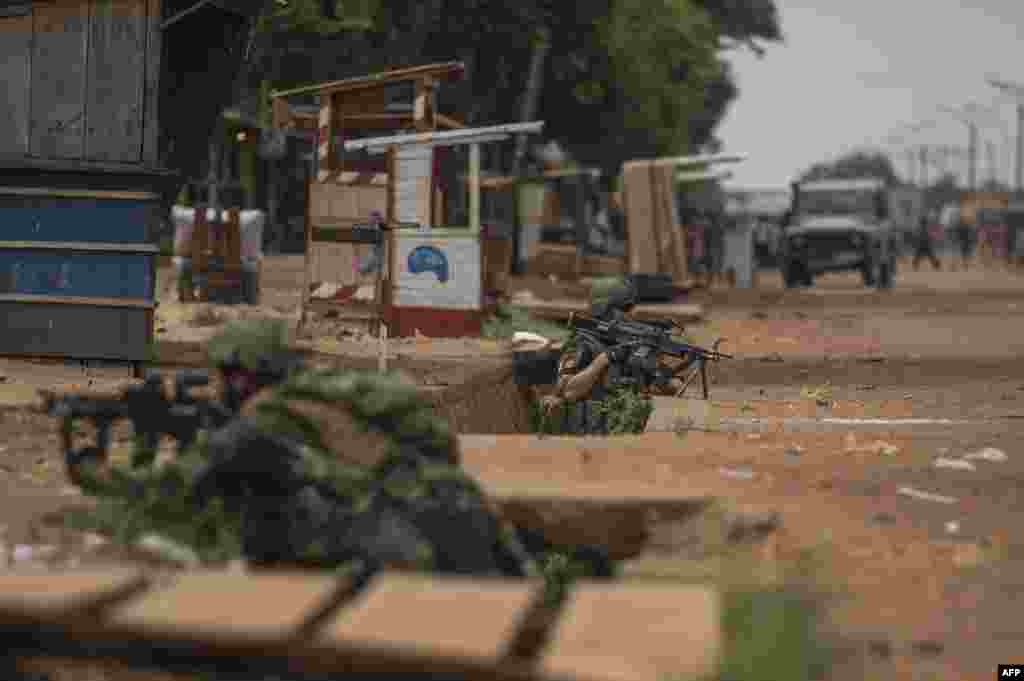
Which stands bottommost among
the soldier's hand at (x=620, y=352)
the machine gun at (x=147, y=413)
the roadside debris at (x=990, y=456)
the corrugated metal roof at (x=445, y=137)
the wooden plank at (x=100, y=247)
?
the roadside debris at (x=990, y=456)

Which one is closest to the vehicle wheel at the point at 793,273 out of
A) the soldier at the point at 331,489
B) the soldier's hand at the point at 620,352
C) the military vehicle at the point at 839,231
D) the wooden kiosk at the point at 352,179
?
the military vehicle at the point at 839,231

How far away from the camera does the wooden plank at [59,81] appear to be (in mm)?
12414

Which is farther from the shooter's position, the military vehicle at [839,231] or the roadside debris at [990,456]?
the military vehicle at [839,231]

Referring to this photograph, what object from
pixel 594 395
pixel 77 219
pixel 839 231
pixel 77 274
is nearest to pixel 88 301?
pixel 77 274

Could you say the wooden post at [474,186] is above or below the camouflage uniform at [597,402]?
above

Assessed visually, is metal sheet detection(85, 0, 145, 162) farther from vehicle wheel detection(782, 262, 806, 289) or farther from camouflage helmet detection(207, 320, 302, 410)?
vehicle wheel detection(782, 262, 806, 289)

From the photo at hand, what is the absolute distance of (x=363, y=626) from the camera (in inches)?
179

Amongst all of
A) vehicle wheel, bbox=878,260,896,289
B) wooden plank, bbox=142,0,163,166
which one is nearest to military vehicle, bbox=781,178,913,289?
vehicle wheel, bbox=878,260,896,289

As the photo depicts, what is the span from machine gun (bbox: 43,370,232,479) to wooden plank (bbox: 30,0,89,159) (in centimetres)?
614

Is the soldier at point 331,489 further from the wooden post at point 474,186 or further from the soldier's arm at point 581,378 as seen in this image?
the wooden post at point 474,186

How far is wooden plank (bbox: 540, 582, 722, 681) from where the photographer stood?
444cm

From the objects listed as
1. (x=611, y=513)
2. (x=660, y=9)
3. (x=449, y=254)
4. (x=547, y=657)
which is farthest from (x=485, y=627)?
(x=660, y=9)

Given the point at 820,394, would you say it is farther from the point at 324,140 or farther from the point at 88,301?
the point at 324,140

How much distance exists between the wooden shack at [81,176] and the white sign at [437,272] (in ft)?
15.8
